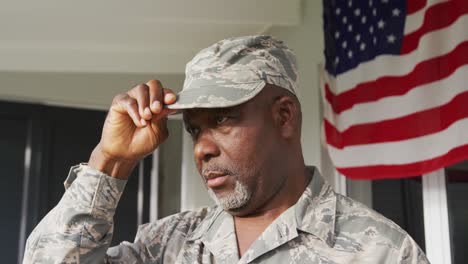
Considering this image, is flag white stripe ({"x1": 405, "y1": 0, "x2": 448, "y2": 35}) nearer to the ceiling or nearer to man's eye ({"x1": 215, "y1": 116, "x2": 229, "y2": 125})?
the ceiling

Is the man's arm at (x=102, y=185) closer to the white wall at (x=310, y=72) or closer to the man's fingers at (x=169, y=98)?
the man's fingers at (x=169, y=98)

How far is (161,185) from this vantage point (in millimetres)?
4297

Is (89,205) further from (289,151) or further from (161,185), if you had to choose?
(161,185)

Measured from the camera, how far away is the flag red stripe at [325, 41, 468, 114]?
2.05m

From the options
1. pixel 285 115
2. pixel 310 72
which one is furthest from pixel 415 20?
pixel 285 115

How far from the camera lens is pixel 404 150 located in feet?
7.42

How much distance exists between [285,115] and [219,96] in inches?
6.0

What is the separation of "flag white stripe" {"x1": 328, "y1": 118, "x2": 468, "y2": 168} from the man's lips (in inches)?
44.3

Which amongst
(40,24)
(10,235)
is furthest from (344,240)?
(10,235)

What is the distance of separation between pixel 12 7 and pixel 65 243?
2.07 metres

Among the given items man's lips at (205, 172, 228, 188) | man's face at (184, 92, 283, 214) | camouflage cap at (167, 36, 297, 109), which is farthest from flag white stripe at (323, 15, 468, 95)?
man's lips at (205, 172, 228, 188)

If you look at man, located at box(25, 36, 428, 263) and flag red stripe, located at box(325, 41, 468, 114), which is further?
flag red stripe, located at box(325, 41, 468, 114)

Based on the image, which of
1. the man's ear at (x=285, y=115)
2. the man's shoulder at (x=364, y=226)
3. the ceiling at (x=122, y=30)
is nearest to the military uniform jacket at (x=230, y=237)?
the man's shoulder at (x=364, y=226)

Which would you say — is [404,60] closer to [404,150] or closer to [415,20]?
[415,20]
